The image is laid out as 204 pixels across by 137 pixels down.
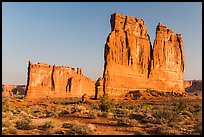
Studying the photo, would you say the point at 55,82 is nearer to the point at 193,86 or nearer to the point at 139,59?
the point at 139,59

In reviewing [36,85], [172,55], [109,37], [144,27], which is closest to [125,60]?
[109,37]

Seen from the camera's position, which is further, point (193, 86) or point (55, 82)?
point (193, 86)

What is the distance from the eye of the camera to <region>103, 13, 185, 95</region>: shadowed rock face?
52.5 metres

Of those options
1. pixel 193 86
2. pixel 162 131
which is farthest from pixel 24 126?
pixel 193 86

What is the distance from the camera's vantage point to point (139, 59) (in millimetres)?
60500

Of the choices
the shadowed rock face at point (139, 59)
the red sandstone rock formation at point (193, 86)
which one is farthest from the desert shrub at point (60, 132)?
the red sandstone rock formation at point (193, 86)

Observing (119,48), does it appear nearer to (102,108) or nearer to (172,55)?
(172,55)

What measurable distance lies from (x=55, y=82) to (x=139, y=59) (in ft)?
147

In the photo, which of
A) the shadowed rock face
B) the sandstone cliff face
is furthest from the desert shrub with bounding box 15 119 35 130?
the sandstone cliff face

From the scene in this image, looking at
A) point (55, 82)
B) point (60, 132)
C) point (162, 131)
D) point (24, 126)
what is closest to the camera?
point (60, 132)

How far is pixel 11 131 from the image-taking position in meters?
10.9

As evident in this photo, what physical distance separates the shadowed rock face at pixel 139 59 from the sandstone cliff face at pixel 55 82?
131 ft

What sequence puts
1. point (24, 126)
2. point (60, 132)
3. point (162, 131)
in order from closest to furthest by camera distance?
point (60, 132)
point (162, 131)
point (24, 126)

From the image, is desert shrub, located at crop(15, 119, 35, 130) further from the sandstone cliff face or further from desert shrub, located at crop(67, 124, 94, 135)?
the sandstone cliff face
